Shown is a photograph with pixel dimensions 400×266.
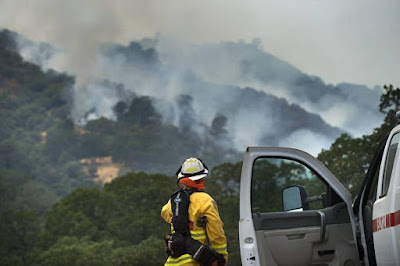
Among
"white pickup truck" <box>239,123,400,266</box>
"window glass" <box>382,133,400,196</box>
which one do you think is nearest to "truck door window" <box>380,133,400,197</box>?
"window glass" <box>382,133,400,196</box>

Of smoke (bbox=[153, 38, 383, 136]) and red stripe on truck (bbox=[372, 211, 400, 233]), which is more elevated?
smoke (bbox=[153, 38, 383, 136])

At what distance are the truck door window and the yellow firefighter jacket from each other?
1.29 meters

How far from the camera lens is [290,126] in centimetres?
11662

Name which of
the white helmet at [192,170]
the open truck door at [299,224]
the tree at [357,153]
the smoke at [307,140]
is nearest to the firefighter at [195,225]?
the white helmet at [192,170]

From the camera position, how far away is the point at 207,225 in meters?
5.02

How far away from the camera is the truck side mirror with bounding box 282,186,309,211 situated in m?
5.01

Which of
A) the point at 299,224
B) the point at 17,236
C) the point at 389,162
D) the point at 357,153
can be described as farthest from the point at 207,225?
the point at 17,236

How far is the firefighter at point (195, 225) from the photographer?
16.5ft

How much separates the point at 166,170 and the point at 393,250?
10009 centimetres

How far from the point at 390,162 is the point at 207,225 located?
1.47 m

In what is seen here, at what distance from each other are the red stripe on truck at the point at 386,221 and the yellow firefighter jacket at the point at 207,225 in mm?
1223

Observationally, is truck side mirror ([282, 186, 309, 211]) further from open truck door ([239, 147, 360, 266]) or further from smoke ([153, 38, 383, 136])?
smoke ([153, 38, 383, 136])

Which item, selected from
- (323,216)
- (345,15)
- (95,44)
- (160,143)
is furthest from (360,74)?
(323,216)

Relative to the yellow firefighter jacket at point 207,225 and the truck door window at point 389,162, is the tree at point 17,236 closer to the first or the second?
the yellow firefighter jacket at point 207,225
